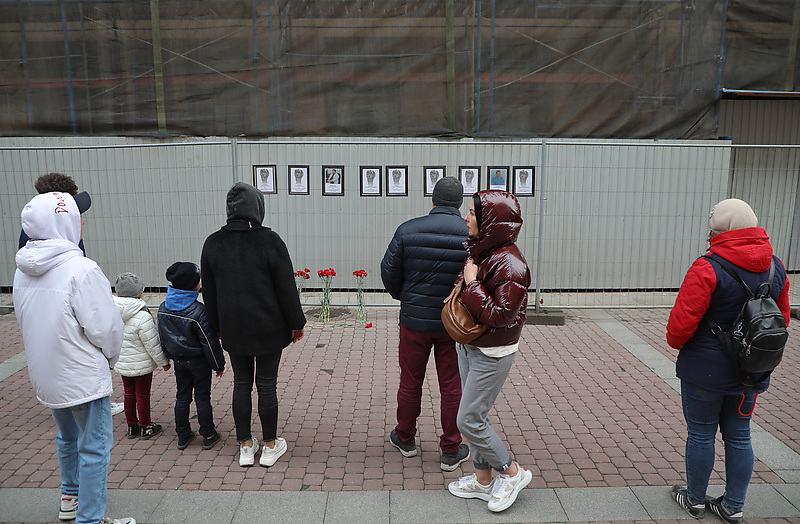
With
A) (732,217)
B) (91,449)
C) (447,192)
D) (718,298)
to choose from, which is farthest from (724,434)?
(91,449)

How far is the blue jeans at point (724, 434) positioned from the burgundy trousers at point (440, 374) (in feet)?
4.47

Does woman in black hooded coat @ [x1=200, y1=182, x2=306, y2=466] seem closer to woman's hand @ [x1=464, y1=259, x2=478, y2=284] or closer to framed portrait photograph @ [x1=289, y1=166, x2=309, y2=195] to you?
woman's hand @ [x1=464, y1=259, x2=478, y2=284]

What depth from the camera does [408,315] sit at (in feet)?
11.8

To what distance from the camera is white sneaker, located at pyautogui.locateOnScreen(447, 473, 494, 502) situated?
328 centimetres

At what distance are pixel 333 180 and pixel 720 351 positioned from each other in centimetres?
583

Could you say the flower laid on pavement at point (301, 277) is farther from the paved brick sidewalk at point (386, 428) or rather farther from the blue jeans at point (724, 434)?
the blue jeans at point (724, 434)

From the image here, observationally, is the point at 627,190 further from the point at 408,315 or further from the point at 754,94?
the point at 408,315

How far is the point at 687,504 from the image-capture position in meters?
3.15

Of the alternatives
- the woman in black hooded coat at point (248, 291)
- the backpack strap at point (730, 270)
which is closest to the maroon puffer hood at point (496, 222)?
the backpack strap at point (730, 270)

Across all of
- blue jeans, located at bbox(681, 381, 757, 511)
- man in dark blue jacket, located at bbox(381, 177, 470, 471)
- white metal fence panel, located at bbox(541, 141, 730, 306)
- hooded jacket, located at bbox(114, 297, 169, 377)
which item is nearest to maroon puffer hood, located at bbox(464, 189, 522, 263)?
man in dark blue jacket, located at bbox(381, 177, 470, 471)

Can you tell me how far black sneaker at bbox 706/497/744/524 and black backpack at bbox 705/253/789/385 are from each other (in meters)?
0.79

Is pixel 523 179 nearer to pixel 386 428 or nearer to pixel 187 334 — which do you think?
pixel 386 428

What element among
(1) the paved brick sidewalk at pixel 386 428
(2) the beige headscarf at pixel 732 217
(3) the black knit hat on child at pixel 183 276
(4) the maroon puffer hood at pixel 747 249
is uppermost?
(2) the beige headscarf at pixel 732 217

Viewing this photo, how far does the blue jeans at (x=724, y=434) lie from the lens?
2945 millimetres
